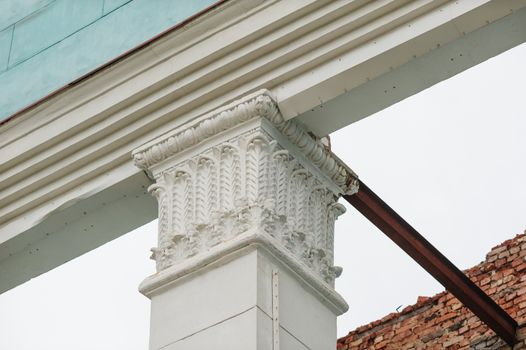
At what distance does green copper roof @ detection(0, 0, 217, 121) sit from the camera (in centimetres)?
847

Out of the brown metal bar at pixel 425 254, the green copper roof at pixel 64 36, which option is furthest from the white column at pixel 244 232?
the green copper roof at pixel 64 36

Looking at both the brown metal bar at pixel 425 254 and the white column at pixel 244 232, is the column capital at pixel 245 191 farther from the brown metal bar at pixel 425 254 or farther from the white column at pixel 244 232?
the brown metal bar at pixel 425 254

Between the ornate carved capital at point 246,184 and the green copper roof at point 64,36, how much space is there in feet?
2.19

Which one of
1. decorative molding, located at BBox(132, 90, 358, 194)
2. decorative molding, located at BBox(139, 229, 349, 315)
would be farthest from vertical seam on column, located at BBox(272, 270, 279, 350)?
decorative molding, located at BBox(132, 90, 358, 194)

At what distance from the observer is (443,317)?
1180cm

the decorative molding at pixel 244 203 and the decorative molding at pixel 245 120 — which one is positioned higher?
the decorative molding at pixel 245 120

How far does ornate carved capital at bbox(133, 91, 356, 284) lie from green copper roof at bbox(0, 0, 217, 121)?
26.3 inches

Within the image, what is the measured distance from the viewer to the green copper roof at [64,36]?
8469 millimetres

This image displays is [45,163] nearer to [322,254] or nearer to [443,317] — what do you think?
[322,254]

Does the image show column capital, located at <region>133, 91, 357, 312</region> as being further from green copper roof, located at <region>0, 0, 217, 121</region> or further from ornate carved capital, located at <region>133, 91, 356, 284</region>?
green copper roof, located at <region>0, 0, 217, 121</region>

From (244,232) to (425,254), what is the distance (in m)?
2.07

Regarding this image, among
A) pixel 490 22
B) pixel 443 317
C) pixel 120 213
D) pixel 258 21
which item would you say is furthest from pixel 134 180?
pixel 443 317

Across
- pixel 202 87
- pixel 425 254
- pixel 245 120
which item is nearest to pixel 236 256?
pixel 245 120

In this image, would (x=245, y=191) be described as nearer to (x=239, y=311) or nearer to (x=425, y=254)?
(x=239, y=311)
